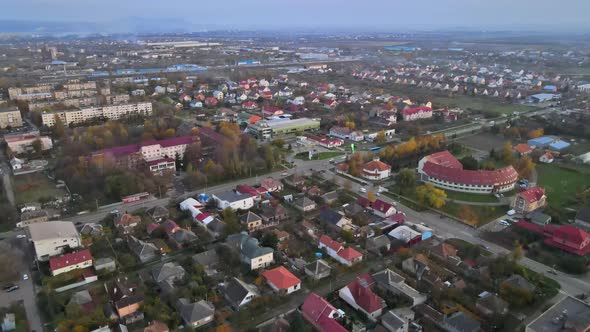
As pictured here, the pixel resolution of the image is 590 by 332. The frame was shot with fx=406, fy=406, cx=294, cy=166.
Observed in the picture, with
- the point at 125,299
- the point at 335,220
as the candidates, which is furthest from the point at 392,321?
the point at 125,299

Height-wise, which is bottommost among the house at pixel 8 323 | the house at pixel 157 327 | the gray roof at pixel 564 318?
the house at pixel 8 323

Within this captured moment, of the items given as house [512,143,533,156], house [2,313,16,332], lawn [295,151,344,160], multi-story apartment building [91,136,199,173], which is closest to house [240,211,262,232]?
multi-story apartment building [91,136,199,173]

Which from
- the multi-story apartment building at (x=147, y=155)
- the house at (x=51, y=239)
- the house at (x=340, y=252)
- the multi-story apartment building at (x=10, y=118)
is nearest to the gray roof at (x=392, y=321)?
the house at (x=340, y=252)

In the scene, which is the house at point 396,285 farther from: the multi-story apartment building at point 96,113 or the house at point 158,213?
the multi-story apartment building at point 96,113

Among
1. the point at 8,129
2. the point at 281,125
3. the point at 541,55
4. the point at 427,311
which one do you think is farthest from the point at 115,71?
the point at 541,55

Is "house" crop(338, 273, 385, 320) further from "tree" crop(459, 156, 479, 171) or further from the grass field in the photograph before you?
the grass field

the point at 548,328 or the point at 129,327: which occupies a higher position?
the point at 548,328

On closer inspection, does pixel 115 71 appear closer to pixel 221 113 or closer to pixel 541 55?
pixel 221 113

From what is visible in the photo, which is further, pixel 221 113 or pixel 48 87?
pixel 48 87
